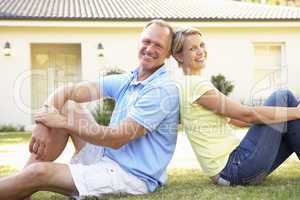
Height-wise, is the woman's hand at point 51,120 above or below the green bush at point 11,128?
above

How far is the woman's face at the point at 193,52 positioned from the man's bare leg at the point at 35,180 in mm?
1231

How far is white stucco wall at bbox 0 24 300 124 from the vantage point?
46.6 ft

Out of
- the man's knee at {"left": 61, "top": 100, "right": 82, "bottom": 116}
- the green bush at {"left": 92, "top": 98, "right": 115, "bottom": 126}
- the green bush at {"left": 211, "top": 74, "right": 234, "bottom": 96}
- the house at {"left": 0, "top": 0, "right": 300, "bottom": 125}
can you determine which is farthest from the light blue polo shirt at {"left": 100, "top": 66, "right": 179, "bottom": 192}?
the green bush at {"left": 211, "top": 74, "right": 234, "bottom": 96}

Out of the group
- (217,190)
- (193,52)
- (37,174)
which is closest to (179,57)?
(193,52)

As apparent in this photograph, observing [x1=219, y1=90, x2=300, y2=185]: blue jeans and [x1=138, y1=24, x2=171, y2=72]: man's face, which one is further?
[x1=219, y1=90, x2=300, y2=185]: blue jeans

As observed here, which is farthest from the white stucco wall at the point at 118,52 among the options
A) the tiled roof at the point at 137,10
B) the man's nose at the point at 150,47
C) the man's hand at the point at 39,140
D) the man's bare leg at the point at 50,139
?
the man's nose at the point at 150,47

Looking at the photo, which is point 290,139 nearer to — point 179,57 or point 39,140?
point 179,57

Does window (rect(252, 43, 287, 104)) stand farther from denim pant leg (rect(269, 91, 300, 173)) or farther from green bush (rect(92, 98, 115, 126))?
denim pant leg (rect(269, 91, 300, 173))

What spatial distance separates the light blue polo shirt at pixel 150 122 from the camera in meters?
3.72

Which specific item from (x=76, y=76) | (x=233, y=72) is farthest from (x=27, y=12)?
(x=233, y=72)

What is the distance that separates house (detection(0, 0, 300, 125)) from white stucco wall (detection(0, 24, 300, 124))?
26 mm

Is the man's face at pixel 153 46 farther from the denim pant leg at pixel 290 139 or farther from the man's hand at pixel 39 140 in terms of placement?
the denim pant leg at pixel 290 139

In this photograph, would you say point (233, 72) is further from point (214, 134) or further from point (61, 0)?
point (214, 134)

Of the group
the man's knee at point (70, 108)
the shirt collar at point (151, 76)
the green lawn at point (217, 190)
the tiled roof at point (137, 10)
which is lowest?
the green lawn at point (217, 190)
